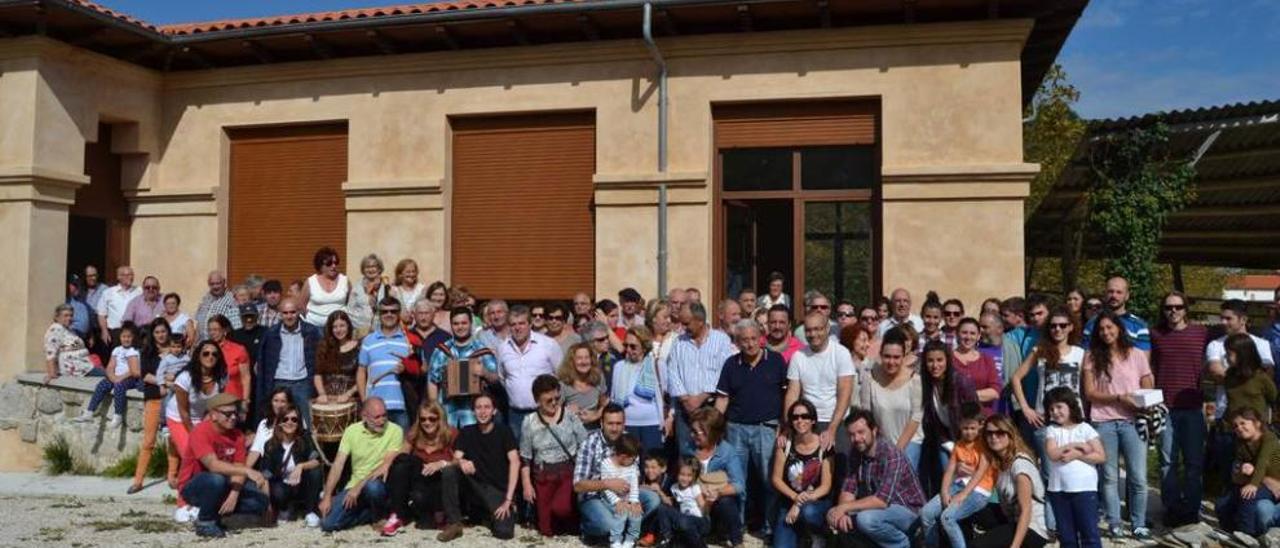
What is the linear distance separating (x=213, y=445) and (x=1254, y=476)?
7613 millimetres

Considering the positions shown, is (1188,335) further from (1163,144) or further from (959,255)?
(1163,144)

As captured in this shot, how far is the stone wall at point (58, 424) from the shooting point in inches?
387

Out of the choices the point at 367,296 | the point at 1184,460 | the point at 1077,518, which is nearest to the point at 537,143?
the point at 367,296

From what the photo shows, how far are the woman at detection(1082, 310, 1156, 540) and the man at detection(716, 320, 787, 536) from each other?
217cm

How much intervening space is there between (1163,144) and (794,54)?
13.7 feet

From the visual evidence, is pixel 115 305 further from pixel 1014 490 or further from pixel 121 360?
pixel 1014 490

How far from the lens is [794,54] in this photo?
32.7ft

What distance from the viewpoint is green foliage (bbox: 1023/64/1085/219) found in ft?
74.4

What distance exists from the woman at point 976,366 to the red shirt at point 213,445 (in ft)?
18.3

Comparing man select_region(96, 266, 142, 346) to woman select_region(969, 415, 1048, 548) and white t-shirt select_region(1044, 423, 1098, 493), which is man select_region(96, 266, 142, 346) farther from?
white t-shirt select_region(1044, 423, 1098, 493)

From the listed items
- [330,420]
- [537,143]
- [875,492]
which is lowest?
[875,492]

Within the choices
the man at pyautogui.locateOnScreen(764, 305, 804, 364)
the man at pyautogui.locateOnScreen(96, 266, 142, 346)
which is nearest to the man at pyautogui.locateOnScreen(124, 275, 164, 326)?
the man at pyautogui.locateOnScreen(96, 266, 142, 346)

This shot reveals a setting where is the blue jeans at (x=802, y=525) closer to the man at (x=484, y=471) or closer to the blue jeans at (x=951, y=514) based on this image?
the blue jeans at (x=951, y=514)

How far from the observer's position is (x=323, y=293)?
28.8 feet
